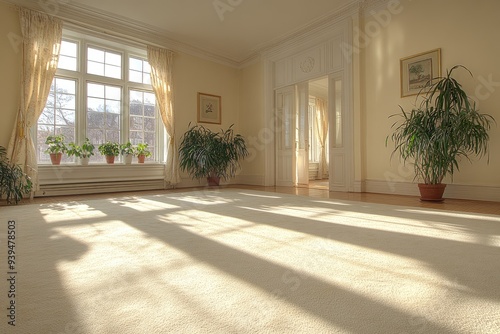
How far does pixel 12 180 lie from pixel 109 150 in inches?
69.9

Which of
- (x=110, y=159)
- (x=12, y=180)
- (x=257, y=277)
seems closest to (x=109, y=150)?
(x=110, y=159)

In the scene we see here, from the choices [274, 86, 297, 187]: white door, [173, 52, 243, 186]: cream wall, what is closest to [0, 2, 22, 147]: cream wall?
[173, 52, 243, 186]: cream wall

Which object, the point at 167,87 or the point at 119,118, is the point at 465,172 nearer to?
the point at 167,87

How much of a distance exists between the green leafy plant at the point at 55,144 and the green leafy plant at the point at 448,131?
5.64 m

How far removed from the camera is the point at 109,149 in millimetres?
5574

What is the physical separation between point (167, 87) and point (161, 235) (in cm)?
492

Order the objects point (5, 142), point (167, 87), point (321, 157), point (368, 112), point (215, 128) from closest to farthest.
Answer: point (5, 142) → point (368, 112) → point (167, 87) → point (215, 128) → point (321, 157)

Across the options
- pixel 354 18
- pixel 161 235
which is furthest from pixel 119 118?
pixel 354 18

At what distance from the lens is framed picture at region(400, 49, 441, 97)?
432 centimetres

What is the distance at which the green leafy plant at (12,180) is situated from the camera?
3.93 meters

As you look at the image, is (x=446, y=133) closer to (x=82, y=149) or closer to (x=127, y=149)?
(x=127, y=149)

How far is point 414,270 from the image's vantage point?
1406 mm

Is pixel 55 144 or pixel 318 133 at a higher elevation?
pixel 318 133

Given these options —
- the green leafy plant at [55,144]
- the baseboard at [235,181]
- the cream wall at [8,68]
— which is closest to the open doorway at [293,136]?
the baseboard at [235,181]
